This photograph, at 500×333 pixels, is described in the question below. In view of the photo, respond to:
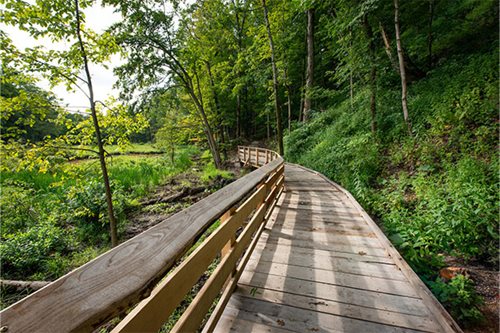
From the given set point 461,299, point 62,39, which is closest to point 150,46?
point 62,39

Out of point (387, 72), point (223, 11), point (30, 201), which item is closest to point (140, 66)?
point (30, 201)

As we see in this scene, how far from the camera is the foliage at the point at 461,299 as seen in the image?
2134 mm

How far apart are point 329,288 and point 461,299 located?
1491mm

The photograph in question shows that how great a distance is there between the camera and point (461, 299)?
2.26m

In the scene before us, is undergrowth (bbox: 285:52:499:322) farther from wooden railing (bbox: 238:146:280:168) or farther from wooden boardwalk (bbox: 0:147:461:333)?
wooden railing (bbox: 238:146:280:168)

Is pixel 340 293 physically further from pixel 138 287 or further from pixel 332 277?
pixel 138 287

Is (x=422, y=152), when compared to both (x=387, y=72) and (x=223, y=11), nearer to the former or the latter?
(x=387, y=72)

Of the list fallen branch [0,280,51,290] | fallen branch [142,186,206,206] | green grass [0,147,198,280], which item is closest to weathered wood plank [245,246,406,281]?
fallen branch [0,280,51,290]

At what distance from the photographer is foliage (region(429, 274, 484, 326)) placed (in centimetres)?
213

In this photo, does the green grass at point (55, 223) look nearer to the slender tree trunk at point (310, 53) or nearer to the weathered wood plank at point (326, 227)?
the weathered wood plank at point (326, 227)

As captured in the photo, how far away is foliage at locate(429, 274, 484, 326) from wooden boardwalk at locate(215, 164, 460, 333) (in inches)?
22.6

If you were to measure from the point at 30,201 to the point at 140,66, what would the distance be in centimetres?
661

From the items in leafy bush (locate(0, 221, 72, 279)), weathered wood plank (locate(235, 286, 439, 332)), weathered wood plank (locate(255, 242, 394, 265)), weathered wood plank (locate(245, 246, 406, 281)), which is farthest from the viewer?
leafy bush (locate(0, 221, 72, 279))

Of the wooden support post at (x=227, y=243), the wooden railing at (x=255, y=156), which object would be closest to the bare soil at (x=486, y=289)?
the wooden support post at (x=227, y=243)
